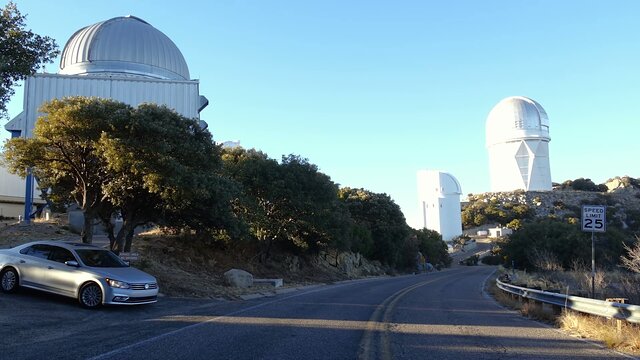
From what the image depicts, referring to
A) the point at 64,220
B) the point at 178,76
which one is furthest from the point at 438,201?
the point at 64,220

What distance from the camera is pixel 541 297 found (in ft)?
44.8

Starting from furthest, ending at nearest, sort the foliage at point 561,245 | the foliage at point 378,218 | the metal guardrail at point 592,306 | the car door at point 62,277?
the foliage at point 378,218, the foliage at point 561,245, the car door at point 62,277, the metal guardrail at point 592,306

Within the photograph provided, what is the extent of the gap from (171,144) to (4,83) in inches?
208

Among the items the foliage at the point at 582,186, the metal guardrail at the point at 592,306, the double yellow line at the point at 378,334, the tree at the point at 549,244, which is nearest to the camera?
the double yellow line at the point at 378,334

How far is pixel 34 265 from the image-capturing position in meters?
13.2

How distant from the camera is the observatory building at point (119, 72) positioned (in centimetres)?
4241

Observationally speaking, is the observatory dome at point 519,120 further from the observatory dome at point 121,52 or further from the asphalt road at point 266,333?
the asphalt road at point 266,333

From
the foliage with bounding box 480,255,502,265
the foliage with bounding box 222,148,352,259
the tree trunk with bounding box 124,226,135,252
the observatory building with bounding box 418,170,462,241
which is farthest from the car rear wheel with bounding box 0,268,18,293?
the observatory building with bounding box 418,170,462,241

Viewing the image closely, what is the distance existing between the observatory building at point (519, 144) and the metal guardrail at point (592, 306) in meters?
131

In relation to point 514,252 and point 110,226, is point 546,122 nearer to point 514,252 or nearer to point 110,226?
point 514,252

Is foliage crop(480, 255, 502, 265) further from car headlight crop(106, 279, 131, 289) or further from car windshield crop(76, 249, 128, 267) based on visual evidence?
car headlight crop(106, 279, 131, 289)

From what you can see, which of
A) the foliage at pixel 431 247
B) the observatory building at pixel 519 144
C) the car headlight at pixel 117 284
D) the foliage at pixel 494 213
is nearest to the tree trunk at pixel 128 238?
the car headlight at pixel 117 284

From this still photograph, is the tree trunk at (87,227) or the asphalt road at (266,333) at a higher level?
the tree trunk at (87,227)

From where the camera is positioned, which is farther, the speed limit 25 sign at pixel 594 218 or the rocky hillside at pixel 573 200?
the rocky hillside at pixel 573 200
